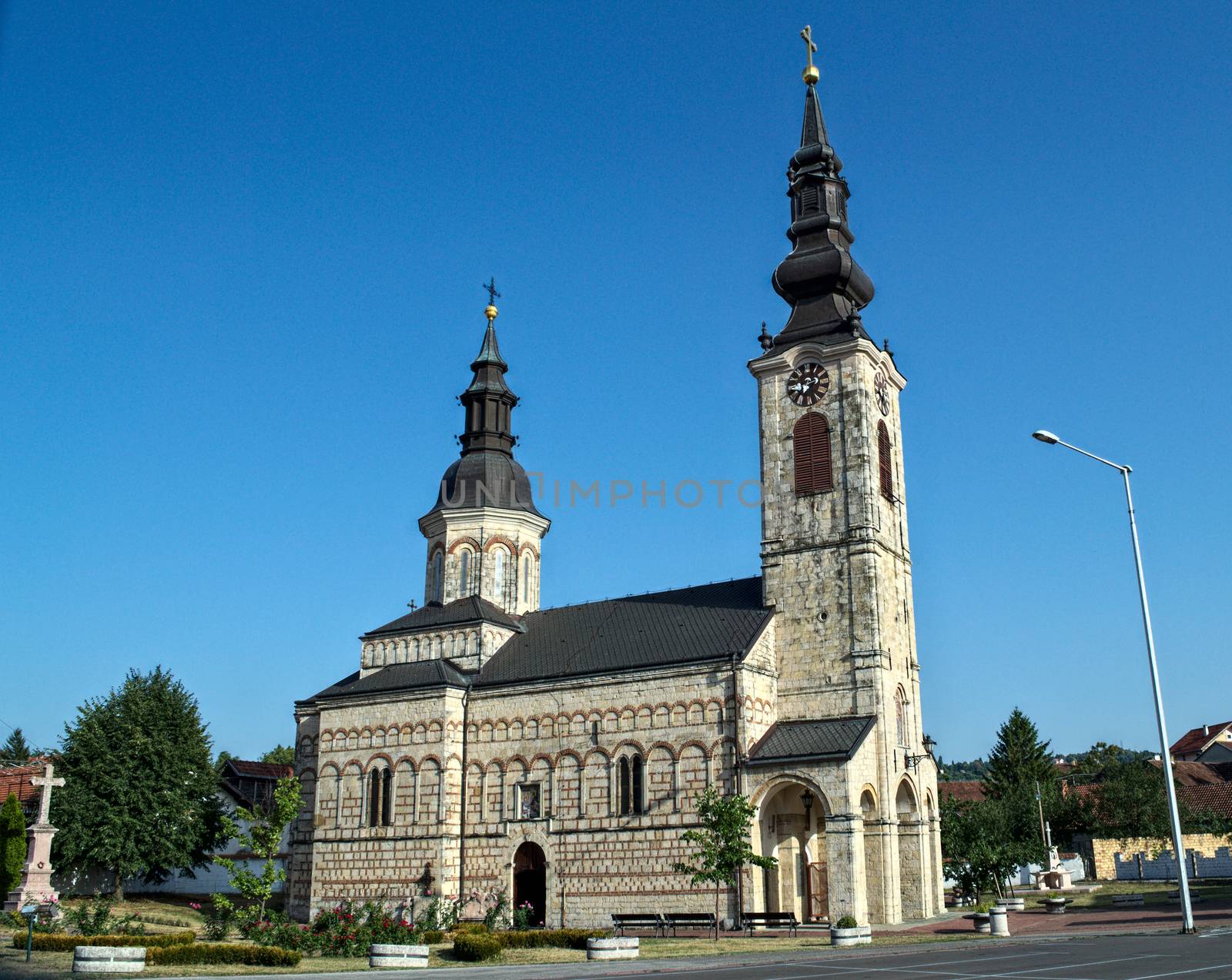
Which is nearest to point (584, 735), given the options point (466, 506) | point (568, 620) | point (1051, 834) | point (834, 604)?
point (568, 620)

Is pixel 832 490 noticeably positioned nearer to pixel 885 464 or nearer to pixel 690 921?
pixel 885 464

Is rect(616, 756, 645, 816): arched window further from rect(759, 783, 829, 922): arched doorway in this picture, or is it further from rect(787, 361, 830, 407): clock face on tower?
rect(787, 361, 830, 407): clock face on tower

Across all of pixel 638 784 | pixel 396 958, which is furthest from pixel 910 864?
pixel 396 958

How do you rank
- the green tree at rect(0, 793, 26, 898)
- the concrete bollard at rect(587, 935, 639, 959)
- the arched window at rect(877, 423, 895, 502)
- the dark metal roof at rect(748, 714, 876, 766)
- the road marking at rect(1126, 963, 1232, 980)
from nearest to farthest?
the road marking at rect(1126, 963, 1232, 980)
the concrete bollard at rect(587, 935, 639, 959)
the dark metal roof at rect(748, 714, 876, 766)
the green tree at rect(0, 793, 26, 898)
the arched window at rect(877, 423, 895, 502)

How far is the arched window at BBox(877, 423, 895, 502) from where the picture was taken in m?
43.2

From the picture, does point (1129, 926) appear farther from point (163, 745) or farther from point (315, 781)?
point (163, 745)

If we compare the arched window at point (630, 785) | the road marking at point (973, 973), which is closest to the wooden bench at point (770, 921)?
the arched window at point (630, 785)

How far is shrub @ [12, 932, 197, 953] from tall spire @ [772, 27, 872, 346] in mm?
30052

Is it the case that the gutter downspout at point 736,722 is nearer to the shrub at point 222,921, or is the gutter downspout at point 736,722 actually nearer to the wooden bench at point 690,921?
the wooden bench at point 690,921

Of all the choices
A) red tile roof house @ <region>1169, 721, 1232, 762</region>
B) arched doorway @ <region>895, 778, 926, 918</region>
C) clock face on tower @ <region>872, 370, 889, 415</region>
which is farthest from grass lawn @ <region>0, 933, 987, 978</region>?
red tile roof house @ <region>1169, 721, 1232, 762</region>

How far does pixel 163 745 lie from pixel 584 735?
1888 cm

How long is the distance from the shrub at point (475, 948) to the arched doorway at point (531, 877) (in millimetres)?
14065

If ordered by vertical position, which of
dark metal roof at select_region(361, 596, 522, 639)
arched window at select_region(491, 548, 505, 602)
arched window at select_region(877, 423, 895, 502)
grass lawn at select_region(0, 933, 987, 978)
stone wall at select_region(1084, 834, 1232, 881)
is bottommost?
grass lawn at select_region(0, 933, 987, 978)

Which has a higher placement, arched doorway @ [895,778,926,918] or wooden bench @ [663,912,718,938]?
arched doorway @ [895,778,926,918]
